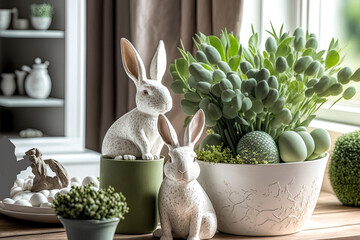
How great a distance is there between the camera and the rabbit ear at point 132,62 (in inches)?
45.7

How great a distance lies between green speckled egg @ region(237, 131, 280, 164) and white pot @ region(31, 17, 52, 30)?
1.64 metres

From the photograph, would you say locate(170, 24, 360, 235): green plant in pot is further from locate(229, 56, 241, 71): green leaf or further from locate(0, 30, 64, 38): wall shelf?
locate(0, 30, 64, 38): wall shelf

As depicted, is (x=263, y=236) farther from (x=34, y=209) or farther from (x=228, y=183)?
(x=34, y=209)

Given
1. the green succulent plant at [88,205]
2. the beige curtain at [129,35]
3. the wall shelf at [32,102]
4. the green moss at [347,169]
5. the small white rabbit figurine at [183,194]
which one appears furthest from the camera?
the wall shelf at [32,102]

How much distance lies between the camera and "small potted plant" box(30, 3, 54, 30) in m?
2.58

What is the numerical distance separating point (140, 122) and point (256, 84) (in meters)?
0.22

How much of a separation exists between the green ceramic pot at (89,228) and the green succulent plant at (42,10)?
5.76 feet

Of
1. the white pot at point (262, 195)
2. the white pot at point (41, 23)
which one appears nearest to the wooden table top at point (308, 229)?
the white pot at point (262, 195)

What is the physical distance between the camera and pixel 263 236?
115 centimetres

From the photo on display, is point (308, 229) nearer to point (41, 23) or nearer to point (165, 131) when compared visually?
point (165, 131)

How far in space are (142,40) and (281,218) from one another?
140 centimetres

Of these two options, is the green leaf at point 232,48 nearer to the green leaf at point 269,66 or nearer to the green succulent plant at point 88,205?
the green leaf at point 269,66

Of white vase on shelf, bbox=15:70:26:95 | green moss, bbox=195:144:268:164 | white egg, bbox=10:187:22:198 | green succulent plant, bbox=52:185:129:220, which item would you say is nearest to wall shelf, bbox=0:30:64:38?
white vase on shelf, bbox=15:70:26:95

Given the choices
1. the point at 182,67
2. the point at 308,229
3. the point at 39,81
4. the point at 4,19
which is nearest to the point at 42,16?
the point at 4,19
